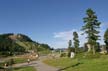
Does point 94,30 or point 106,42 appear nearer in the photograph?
point 94,30

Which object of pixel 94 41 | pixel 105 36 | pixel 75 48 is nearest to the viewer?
pixel 94 41

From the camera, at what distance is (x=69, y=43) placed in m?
166

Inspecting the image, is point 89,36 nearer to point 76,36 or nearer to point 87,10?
point 87,10

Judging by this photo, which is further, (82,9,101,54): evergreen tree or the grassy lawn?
(82,9,101,54): evergreen tree

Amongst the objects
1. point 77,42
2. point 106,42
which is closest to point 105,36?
point 106,42

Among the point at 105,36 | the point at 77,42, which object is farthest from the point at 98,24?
the point at 77,42

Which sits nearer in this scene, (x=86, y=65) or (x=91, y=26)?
(x=86, y=65)

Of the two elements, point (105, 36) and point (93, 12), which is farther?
point (105, 36)

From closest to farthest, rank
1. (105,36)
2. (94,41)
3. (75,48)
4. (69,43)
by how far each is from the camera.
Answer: (94,41) < (105,36) < (75,48) < (69,43)

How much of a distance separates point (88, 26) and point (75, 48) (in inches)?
2136

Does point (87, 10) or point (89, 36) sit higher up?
point (87, 10)

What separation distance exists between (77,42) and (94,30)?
178 feet

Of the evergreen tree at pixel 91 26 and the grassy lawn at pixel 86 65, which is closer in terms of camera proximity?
the grassy lawn at pixel 86 65

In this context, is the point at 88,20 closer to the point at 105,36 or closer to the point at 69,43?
the point at 105,36
